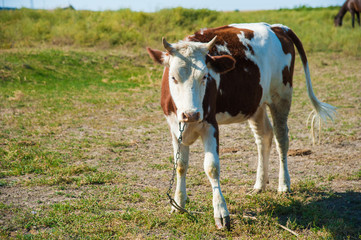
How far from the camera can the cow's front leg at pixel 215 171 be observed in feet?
13.8

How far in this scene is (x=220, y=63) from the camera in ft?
14.1

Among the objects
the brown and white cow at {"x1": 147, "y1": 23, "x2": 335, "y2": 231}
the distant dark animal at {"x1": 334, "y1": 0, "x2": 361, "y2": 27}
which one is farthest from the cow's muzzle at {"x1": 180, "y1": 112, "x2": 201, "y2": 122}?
the distant dark animal at {"x1": 334, "y1": 0, "x2": 361, "y2": 27}

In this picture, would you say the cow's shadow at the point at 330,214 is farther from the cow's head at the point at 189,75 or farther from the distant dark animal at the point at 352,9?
the distant dark animal at the point at 352,9

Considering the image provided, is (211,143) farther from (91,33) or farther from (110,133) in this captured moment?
(91,33)

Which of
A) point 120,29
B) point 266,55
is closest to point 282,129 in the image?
point 266,55

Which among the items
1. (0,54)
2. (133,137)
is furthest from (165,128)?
(0,54)

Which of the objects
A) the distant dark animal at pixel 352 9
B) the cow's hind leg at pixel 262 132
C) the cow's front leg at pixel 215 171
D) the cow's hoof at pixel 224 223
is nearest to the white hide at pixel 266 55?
the cow's hind leg at pixel 262 132

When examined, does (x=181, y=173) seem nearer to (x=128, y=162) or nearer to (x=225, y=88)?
(x=225, y=88)

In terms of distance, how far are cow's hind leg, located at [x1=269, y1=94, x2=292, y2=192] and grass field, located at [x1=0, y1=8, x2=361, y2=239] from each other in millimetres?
210

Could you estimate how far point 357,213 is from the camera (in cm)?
465

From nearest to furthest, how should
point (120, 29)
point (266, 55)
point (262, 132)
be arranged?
point (266, 55) → point (262, 132) → point (120, 29)

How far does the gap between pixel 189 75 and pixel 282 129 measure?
201 cm

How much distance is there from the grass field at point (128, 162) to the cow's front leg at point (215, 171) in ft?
0.46

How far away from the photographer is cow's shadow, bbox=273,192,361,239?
4.19 meters
